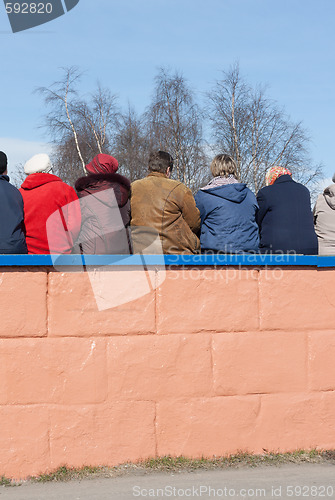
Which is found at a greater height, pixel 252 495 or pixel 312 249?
pixel 312 249

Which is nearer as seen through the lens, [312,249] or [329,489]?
[329,489]

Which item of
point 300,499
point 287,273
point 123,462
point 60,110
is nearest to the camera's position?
point 300,499

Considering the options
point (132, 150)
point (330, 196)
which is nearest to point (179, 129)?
point (132, 150)

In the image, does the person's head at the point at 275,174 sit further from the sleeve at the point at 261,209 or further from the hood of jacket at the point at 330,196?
the hood of jacket at the point at 330,196

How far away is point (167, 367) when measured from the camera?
5.04 m

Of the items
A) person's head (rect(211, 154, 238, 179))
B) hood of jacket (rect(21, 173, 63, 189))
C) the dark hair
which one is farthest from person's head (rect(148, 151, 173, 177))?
hood of jacket (rect(21, 173, 63, 189))

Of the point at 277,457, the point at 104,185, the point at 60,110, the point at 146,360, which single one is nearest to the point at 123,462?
the point at 146,360

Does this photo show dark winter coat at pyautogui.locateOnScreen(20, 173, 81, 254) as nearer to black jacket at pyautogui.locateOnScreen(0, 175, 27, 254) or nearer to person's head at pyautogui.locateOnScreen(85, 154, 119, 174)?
black jacket at pyautogui.locateOnScreen(0, 175, 27, 254)

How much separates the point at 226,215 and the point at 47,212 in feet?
4.69

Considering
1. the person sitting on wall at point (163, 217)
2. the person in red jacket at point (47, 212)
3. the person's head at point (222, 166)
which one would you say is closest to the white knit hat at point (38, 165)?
the person in red jacket at point (47, 212)

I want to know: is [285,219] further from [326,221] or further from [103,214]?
[103,214]

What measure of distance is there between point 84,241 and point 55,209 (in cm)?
32

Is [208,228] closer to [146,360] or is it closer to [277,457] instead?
[146,360]

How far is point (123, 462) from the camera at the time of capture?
498 centimetres
